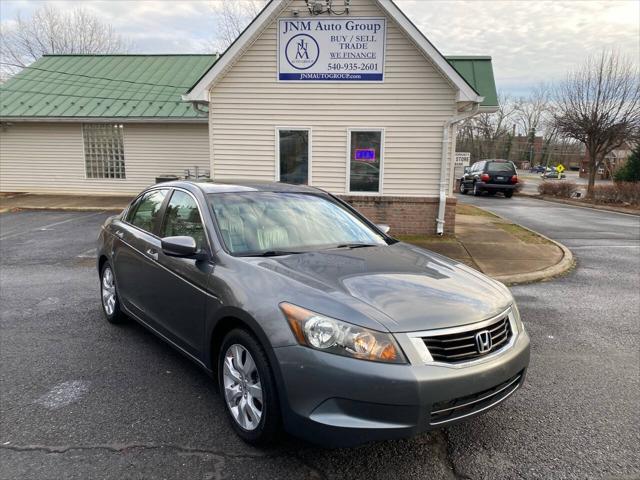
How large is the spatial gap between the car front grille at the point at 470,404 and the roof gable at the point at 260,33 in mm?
8302

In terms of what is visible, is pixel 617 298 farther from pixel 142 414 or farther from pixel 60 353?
pixel 60 353

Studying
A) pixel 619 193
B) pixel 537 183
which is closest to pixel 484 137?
pixel 537 183

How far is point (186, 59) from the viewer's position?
65.1 feet

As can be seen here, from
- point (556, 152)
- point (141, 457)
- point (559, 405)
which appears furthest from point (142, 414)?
point (556, 152)

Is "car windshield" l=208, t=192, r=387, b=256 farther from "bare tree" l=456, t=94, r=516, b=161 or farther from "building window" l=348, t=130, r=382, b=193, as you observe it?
"bare tree" l=456, t=94, r=516, b=161

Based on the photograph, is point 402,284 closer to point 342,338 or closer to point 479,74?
point 342,338

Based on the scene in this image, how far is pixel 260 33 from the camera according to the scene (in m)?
10.3

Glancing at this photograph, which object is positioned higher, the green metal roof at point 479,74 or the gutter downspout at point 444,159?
the green metal roof at point 479,74

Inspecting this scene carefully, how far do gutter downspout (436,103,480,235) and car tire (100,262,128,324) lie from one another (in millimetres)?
7377

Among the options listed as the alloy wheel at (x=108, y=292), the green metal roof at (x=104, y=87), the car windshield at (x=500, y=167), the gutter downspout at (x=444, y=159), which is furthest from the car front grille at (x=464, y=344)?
the car windshield at (x=500, y=167)

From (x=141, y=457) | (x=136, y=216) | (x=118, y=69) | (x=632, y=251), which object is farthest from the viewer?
(x=118, y=69)

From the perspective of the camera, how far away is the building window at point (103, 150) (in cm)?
1723

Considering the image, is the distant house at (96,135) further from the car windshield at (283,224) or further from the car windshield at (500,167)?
the car windshield at (500,167)

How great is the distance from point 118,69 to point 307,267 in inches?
767
